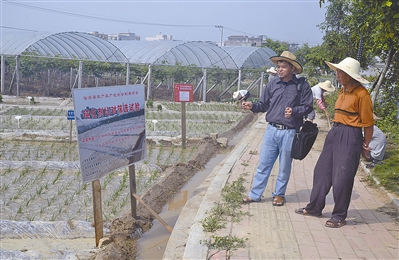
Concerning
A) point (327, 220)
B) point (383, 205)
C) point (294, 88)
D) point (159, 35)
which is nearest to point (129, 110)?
point (294, 88)

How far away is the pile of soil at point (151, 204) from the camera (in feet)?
15.7

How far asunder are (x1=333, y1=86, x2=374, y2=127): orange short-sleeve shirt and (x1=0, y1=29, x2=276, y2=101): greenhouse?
1902 centimetres

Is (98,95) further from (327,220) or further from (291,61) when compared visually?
(327,220)

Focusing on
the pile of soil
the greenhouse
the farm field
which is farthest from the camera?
the greenhouse

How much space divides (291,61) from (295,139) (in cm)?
85

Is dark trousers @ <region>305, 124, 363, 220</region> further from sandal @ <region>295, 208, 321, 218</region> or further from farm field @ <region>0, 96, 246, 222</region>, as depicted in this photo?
farm field @ <region>0, 96, 246, 222</region>

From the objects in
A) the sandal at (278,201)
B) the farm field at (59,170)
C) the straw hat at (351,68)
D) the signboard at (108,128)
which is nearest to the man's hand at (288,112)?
the straw hat at (351,68)

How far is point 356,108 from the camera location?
462cm

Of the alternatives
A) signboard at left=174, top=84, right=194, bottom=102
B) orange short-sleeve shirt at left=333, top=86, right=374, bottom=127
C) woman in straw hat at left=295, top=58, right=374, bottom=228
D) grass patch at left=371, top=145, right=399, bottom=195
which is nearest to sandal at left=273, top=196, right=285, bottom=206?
woman in straw hat at left=295, top=58, right=374, bottom=228

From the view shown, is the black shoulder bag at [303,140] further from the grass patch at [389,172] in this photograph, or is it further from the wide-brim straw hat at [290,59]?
the grass patch at [389,172]

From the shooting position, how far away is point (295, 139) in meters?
5.10

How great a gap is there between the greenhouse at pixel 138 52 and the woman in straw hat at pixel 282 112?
18.4m

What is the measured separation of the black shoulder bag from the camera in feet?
16.5

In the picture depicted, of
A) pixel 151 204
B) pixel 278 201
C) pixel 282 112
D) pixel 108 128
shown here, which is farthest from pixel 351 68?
pixel 151 204
